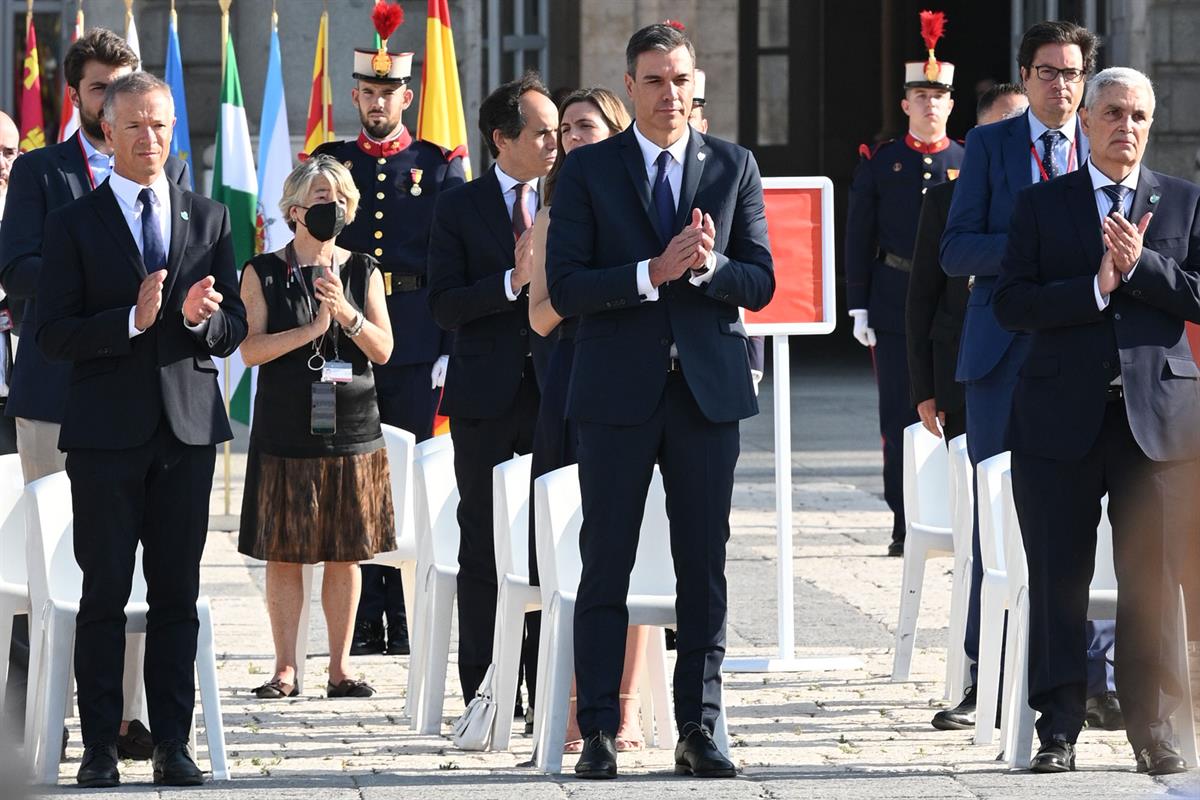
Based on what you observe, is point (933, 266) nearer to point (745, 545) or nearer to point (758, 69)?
point (745, 545)

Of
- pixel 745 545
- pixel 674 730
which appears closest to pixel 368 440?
pixel 674 730

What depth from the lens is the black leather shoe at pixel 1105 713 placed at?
22.0 feet

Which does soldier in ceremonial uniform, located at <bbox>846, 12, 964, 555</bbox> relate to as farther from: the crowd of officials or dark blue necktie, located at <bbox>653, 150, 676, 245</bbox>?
dark blue necktie, located at <bbox>653, 150, 676, 245</bbox>

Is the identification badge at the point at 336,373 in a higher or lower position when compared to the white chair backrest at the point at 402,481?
higher

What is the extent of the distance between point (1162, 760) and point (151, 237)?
286 centimetres

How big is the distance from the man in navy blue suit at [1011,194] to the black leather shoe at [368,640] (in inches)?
94.1

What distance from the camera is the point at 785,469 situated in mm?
8148

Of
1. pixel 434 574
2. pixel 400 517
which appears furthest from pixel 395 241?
pixel 434 574

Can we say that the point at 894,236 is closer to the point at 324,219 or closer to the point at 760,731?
the point at 324,219

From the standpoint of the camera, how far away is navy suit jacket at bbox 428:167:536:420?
273 inches

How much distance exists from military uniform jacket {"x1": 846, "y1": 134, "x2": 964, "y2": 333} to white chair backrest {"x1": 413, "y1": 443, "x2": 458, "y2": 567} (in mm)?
3873

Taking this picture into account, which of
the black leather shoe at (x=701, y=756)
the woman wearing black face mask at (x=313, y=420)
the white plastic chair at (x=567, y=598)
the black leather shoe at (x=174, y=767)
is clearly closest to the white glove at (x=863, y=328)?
the woman wearing black face mask at (x=313, y=420)

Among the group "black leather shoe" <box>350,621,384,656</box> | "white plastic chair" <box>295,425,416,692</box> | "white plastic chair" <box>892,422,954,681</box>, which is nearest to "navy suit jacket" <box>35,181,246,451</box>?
"white plastic chair" <box>295,425,416,692</box>

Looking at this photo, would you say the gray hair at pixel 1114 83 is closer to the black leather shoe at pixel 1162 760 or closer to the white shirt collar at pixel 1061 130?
the white shirt collar at pixel 1061 130
